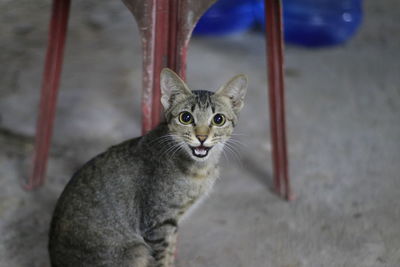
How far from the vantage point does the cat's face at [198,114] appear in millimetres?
2033

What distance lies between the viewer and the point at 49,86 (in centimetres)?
284

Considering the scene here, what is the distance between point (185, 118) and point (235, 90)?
248 mm

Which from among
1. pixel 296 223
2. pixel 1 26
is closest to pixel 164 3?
pixel 296 223

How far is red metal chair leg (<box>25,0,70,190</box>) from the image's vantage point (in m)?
2.71

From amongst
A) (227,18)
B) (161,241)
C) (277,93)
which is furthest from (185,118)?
(227,18)

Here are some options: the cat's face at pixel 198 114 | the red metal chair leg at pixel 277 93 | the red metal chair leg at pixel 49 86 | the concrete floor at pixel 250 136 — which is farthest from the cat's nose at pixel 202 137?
the red metal chair leg at pixel 49 86

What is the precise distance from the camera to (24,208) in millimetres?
2707

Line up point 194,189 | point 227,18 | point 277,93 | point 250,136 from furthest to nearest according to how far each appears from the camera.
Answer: point 227,18 < point 250,136 < point 277,93 < point 194,189

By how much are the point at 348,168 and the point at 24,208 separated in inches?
74.6

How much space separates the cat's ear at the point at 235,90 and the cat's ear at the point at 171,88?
0.47 ft

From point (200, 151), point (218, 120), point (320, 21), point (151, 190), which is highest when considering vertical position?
point (320, 21)

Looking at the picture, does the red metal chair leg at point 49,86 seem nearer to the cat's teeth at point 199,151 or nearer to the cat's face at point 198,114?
the cat's face at point 198,114

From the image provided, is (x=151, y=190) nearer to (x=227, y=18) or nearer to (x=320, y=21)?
(x=227, y=18)

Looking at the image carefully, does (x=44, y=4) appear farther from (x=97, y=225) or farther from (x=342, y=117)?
(x=97, y=225)
